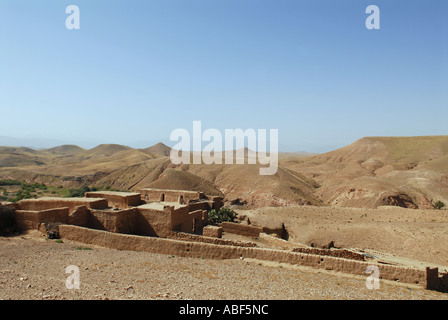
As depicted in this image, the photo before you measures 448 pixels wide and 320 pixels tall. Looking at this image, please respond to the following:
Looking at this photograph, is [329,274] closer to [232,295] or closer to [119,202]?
[232,295]

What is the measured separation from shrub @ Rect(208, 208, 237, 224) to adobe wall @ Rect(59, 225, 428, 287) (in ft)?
25.9

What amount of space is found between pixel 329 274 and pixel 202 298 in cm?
504

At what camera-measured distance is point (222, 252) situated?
40.0 feet

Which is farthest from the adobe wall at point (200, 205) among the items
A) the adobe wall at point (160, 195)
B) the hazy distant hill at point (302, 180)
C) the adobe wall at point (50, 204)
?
the hazy distant hill at point (302, 180)

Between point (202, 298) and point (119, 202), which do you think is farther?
point (119, 202)

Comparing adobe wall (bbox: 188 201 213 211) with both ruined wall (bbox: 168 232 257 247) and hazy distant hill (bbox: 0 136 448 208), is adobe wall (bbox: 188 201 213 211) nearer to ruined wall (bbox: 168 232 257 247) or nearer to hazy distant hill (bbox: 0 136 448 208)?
ruined wall (bbox: 168 232 257 247)

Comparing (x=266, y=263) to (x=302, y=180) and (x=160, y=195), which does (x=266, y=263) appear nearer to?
(x=160, y=195)

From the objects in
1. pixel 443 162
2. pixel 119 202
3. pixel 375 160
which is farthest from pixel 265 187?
pixel 375 160

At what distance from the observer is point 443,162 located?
45938 millimetres

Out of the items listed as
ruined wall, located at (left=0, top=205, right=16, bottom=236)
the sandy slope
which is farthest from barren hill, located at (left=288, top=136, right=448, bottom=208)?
ruined wall, located at (left=0, top=205, right=16, bottom=236)

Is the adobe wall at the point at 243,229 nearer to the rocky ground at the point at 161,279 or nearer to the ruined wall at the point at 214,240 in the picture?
the ruined wall at the point at 214,240

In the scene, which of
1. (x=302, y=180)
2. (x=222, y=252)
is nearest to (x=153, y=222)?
(x=222, y=252)

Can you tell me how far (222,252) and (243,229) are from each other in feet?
20.5

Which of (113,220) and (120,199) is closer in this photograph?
(113,220)
